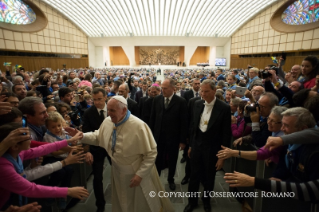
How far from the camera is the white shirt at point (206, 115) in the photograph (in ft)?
9.41

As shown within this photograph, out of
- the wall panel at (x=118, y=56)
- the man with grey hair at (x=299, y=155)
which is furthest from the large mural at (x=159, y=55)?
the man with grey hair at (x=299, y=155)

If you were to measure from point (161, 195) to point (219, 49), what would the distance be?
1594 inches

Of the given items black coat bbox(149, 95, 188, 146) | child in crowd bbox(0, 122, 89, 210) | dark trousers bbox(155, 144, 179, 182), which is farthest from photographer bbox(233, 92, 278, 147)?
child in crowd bbox(0, 122, 89, 210)

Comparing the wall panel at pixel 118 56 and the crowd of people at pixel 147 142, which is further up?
the wall panel at pixel 118 56

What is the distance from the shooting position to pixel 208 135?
9.24 feet

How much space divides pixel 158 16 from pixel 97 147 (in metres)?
32.1

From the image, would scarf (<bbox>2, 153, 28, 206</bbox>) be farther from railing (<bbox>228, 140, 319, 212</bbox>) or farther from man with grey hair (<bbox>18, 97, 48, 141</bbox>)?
railing (<bbox>228, 140, 319, 212</bbox>)

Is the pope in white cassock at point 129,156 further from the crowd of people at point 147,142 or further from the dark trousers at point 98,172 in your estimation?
the dark trousers at point 98,172

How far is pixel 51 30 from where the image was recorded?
25.9 m

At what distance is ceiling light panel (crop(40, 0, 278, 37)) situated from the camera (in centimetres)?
2662

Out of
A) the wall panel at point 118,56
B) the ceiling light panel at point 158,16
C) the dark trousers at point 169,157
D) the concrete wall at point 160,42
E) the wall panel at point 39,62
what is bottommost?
the dark trousers at point 169,157

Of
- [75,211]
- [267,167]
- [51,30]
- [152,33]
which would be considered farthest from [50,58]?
[267,167]

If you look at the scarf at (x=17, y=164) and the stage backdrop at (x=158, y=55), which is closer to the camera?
the scarf at (x=17, y=164)

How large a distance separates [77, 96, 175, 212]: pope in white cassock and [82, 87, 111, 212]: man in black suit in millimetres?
494
